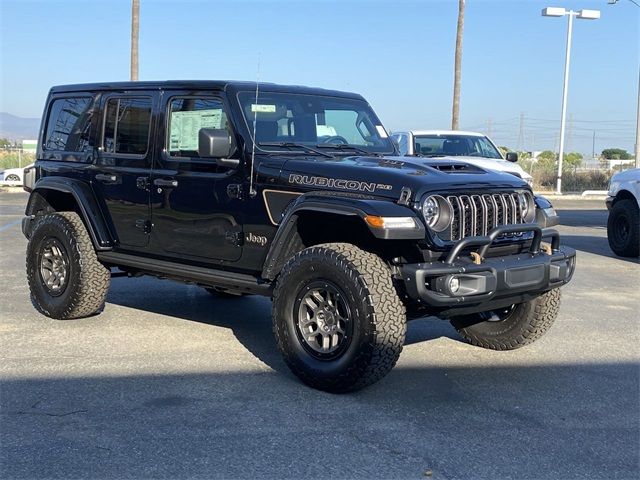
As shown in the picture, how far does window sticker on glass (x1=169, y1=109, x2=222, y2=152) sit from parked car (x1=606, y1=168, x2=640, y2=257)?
737cm

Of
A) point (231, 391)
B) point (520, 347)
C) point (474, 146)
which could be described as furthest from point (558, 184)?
point (231, 391)

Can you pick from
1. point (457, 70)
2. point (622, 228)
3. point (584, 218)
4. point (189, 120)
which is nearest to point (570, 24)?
point (457, 70)

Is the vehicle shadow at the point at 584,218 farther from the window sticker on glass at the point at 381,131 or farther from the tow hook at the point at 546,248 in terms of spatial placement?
the tow hook at the point at 546,248

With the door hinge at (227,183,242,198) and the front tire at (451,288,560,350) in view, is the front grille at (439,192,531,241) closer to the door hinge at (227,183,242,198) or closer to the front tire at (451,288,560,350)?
the front tire at (451,288,560,350)

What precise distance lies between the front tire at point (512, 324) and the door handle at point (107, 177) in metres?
3.02

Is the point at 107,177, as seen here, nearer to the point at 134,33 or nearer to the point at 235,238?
the point at 235,238

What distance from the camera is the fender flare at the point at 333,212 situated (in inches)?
173

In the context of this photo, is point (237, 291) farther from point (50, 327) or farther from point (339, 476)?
point (339, 476)

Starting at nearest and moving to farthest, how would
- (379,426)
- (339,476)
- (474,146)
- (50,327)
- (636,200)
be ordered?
(339,476) → (379,426) → (50,327) → (636,200) → (474,146)

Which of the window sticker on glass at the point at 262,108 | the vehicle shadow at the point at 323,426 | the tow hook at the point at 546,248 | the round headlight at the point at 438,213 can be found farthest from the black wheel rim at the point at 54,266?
the tow hook at the point at 546,248

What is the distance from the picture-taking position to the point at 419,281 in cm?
433

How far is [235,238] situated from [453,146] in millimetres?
9658

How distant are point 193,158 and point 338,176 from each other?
139 cm

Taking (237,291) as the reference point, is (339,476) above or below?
below
